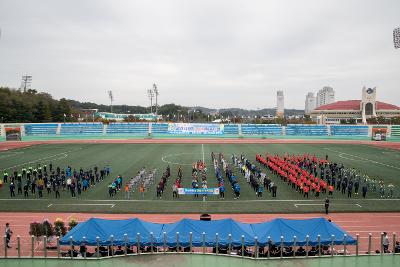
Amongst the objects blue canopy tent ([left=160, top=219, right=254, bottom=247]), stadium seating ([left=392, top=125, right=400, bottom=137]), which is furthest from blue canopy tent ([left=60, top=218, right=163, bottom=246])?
stadium seating ([left=392, top=125, right=400, bottom=137])

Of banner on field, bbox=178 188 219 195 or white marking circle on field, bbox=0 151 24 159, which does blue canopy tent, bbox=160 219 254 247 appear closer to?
banner on field, bbox=178 188 219 195

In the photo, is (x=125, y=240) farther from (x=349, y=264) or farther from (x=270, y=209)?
(x=270, y=209)

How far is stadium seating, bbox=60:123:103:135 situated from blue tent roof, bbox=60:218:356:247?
55.4 meters

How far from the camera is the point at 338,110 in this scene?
133 metres

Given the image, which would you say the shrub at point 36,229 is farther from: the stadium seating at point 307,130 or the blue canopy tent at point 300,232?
the stadium seating at point 307,130

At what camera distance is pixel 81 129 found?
66062 millimetres

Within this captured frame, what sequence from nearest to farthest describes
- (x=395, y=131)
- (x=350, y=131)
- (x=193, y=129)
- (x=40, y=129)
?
1. (x=395, y=131)
2. (x=40, y=129)
3. (x=350, y=131)
4. (x=193, y=129)

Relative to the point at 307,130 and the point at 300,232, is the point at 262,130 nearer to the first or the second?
the point at 307,130

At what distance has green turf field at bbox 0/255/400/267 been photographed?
34.3ft

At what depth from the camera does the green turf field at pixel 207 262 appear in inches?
411

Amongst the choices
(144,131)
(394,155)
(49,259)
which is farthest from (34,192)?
(144,131)

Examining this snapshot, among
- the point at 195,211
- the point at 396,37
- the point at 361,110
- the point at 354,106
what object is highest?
the point at 396,37

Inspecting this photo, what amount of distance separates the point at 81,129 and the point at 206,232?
58.5 m

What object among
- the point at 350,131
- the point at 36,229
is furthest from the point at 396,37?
the point at 36,229
